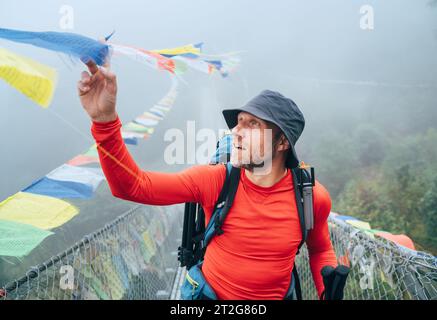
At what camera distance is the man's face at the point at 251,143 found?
5.14 feet

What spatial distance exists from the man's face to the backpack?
0.42 feet

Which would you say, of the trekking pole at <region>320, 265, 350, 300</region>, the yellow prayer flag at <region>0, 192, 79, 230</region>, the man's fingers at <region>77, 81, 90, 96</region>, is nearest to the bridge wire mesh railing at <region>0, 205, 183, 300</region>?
the yellow prayer flag at <region>0, 192, 79, 230</region>

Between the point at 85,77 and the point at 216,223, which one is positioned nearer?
the point at 85,77

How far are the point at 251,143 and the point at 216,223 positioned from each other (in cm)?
48

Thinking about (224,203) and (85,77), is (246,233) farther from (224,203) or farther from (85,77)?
(85,77)

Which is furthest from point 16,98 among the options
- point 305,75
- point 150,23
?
point 305,75

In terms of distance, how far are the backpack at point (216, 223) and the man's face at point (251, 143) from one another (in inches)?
5.1

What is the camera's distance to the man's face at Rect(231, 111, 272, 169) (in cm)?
157

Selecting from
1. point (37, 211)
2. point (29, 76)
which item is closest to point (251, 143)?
point (29, 76)

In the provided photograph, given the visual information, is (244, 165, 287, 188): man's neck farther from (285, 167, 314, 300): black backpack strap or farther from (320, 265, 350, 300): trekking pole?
(320, 265, 350, 300): trekking pole

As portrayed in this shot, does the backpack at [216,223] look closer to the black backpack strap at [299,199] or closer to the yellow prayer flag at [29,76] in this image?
the black backpack strap at [299,199]

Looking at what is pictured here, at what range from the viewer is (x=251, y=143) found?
61.7 inches
